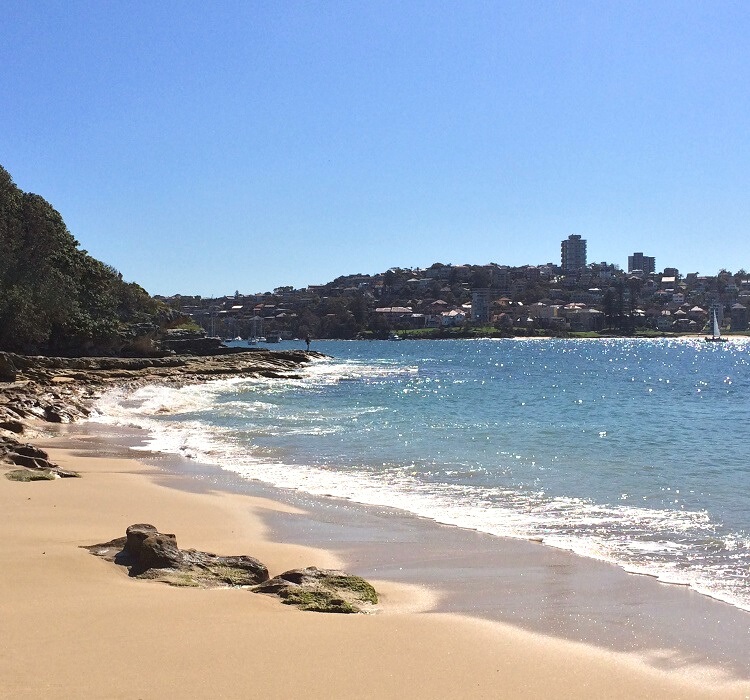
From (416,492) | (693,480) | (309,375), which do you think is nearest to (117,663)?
(416,492)

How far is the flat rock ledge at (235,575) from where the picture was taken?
238 inches

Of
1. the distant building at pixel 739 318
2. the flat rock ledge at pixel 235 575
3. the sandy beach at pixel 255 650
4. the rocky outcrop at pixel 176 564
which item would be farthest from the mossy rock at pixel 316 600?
the distant building at pixel 739 318

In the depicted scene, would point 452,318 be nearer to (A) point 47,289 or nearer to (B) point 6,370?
(A) point 47,289

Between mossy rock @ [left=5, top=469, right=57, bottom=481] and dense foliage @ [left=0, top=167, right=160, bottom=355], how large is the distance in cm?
3114

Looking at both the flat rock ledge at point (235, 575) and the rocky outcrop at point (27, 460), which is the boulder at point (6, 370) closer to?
the rocky outcrop at point (27, 460)

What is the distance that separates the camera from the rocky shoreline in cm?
1272

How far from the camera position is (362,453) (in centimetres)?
1677

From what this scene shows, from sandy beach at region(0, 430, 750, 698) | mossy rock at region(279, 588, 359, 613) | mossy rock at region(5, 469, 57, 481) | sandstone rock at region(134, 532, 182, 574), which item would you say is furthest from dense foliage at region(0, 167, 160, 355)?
mossy rock at region(279, 588, 359, 613)

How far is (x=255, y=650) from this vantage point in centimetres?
485

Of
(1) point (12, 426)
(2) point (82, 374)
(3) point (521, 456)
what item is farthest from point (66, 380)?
(3) point (521, 456)

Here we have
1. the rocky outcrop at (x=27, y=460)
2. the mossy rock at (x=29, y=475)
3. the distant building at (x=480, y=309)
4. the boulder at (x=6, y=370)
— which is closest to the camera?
the mossy rock at (x=29, y=475)

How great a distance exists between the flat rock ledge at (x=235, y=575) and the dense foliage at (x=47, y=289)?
120 ft

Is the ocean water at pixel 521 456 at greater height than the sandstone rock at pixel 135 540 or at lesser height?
lesser

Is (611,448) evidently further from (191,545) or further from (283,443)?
(191,545)
